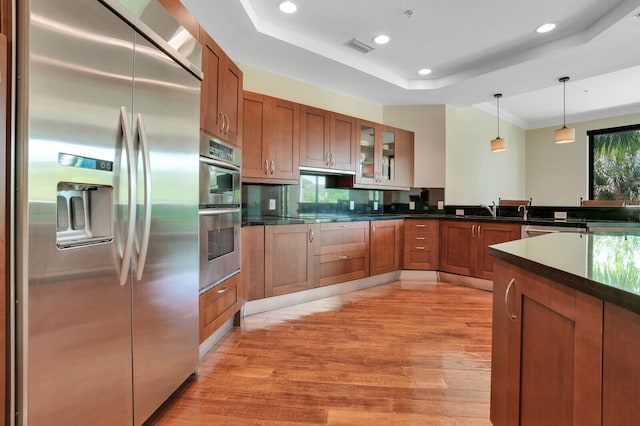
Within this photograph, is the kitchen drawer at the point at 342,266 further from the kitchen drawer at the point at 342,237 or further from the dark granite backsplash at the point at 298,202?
the dark granite backsplash at the point at 298,202

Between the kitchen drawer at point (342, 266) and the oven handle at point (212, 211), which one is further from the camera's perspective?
the kitchen drawer at point (342, 266)

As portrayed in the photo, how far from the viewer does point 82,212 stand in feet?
3.83

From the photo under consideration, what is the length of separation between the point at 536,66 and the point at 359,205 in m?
2.57

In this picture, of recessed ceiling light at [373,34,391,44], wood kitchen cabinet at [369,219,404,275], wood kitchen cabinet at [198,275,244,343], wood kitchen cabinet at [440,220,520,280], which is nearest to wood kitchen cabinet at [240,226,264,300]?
wood kitchen cabinet at [198,275,244,343]

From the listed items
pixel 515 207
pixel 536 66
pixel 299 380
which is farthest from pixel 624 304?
pixel 515 207

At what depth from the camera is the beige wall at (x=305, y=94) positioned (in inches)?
142

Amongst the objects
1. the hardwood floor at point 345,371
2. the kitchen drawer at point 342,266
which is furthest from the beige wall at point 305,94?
the hardwood floor at point 345,371

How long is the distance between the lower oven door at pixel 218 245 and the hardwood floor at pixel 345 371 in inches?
20.7

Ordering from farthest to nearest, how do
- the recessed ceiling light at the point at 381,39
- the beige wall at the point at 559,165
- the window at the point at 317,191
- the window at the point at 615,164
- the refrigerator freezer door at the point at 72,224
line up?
the beige wall at the point at 559,165
the window at the point at 615,164
the window at the point at 317,191
the recessed ceiling light at the point at 381,39
the refrigerator freezer door at the point at 72,224

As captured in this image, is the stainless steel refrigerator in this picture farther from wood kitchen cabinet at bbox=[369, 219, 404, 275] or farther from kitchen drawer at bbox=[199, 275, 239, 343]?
wood kitchen cabinet at bbox=[369, 219, 404, 275]

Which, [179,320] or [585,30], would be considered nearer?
[179,320]

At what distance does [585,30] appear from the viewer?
303 centimetres

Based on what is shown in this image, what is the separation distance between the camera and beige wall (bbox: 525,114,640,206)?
21.1ft

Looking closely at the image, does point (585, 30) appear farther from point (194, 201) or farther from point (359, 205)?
point (194, 201)
